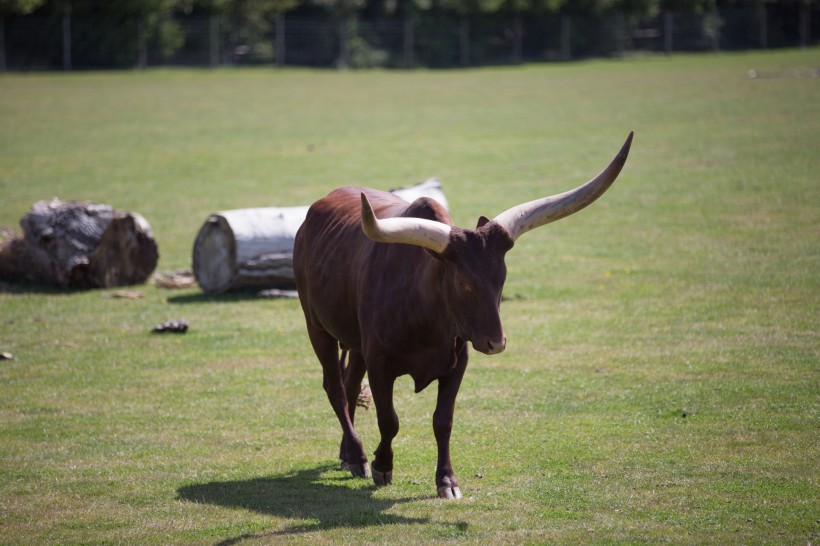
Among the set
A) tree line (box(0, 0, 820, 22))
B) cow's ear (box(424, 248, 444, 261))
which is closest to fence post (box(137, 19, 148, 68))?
tree line (box(0, 0, 820, 22))

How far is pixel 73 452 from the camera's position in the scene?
9.58 metres

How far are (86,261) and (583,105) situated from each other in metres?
27.7

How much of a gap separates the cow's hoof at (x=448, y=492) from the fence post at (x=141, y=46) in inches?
2237

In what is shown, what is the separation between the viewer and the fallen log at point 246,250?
49.9 feet

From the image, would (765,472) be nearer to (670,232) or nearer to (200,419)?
(200,419)

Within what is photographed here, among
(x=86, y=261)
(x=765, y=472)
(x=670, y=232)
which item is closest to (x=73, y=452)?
(x=765, y=472)

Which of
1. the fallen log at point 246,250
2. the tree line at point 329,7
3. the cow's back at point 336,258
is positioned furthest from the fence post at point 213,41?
the cow's back at point 336,258

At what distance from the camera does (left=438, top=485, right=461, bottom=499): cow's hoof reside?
8055mm

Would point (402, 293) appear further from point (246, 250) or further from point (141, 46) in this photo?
point (141, 46)

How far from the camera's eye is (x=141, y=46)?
201 ft

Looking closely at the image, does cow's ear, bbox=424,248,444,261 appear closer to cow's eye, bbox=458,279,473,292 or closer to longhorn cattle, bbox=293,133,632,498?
longhorn cattle, bbox=293,133,632,498

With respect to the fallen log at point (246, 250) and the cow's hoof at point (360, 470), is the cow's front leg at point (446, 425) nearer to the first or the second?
the cow's hoof at point (360, 470)

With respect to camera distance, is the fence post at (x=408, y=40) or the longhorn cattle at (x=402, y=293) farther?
the fence post at (x=408, y=40)

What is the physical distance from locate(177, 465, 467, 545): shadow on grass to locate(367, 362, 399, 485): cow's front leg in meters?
0.15
